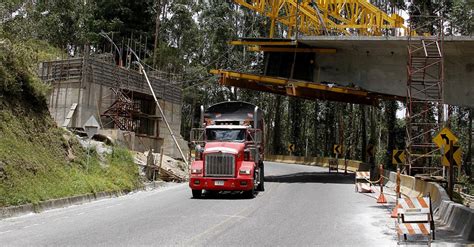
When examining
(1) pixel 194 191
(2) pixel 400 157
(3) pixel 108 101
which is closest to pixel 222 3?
(3) pixel 108 101

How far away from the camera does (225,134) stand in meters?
20.3

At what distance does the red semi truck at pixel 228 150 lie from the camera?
18734mm

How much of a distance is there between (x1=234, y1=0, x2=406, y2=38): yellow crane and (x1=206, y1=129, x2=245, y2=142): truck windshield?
14703mm

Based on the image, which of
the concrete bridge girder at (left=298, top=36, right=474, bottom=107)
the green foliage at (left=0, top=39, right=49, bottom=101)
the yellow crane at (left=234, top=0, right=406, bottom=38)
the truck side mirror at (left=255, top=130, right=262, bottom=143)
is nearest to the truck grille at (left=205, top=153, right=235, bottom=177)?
the truck side mirror at (left=255, top=130, right=262, bottom=143)

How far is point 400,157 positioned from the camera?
1067 inches

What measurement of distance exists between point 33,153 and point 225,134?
7060 mm

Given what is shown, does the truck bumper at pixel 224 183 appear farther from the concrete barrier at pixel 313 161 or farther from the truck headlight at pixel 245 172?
the concrete barrier at pixel 313 161

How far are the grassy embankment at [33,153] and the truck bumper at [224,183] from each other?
3951 mm

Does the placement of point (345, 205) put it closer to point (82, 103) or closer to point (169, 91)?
point (82, 103)

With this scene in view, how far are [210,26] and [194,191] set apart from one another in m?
47.1

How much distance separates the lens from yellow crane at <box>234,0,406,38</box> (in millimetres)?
33719

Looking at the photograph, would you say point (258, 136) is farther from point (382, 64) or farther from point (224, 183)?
point (382, 64)

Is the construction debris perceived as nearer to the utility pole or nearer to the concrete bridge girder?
the concrete bridge girder

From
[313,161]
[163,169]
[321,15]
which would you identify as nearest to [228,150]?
[163,169]
